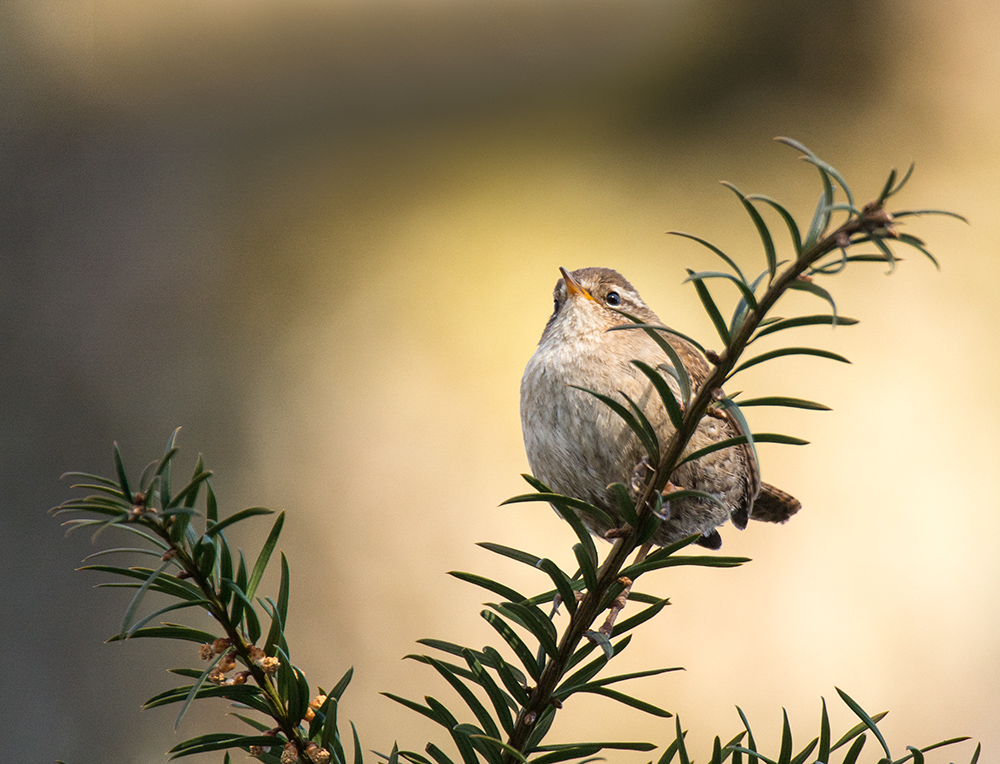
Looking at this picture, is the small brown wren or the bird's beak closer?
the small brown wren

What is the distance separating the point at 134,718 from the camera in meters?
3.38

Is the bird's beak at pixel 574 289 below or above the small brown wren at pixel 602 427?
above

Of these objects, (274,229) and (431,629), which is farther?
(274,229)

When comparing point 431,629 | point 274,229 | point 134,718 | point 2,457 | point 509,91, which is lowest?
point 134,718

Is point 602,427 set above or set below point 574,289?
below

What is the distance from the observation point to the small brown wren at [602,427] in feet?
5.12

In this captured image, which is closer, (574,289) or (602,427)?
(602,427)

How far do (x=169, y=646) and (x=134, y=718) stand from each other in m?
0.28

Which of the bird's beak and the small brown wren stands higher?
the bird's beak

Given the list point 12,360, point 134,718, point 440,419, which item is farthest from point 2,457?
point 440,419

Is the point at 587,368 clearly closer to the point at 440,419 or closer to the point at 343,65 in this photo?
the point at 440,419

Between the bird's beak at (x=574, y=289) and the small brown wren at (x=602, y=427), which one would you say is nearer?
the small brown wren at (x=602, y=427)

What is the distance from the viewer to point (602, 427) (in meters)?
1.55

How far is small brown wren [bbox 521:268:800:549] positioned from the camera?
5.12 feet
